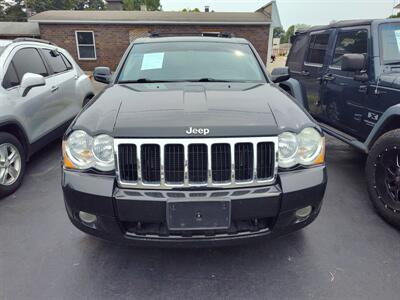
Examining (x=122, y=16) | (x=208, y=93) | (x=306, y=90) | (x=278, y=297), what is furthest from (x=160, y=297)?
(x=122, y=16)

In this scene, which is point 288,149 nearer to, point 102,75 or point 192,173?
point 192,173

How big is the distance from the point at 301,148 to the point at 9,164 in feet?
10.4

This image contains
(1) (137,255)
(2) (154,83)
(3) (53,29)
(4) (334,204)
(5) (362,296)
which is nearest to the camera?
(5) (362,296)

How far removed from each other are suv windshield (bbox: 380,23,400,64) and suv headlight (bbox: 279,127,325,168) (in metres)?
2.03

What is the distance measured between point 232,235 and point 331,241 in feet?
3.93

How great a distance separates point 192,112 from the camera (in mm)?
2188

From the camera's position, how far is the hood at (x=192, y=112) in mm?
2029

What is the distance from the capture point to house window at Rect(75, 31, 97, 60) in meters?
16.7

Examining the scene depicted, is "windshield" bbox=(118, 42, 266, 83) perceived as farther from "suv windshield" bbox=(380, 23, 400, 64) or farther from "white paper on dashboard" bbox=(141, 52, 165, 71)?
"suv windshield" bbox=(380, 23, 400, 64)

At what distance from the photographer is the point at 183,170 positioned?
6.65 feet

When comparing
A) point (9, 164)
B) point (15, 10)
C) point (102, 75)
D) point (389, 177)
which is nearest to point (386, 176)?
point (389, 177)

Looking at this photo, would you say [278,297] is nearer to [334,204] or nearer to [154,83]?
[334,204]

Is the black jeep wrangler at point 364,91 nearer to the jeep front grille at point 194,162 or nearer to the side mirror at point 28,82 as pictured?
the jeep front grille at point 194,162

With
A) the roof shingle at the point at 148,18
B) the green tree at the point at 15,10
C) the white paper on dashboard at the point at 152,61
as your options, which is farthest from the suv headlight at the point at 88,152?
the green tree at the point at 15,10
